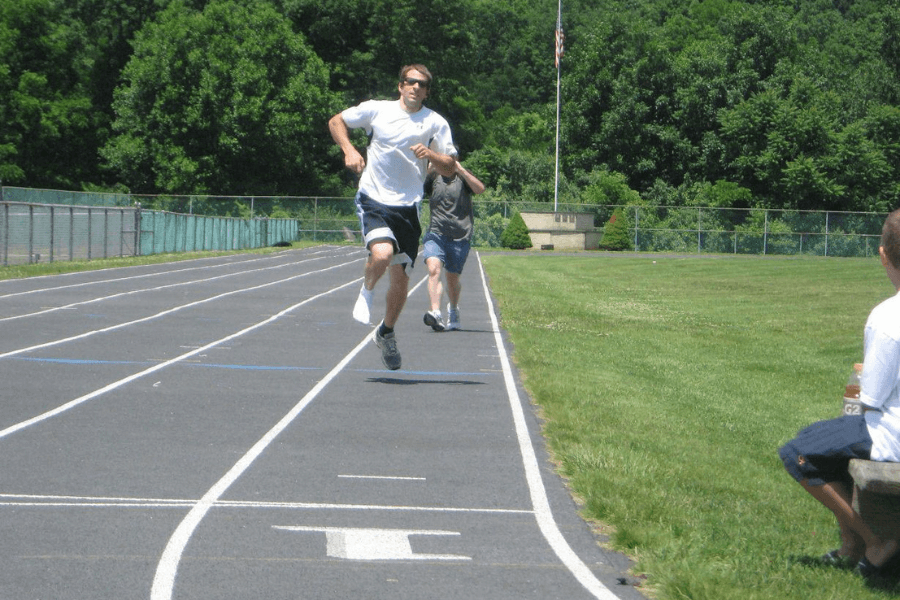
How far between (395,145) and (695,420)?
9.53 feet

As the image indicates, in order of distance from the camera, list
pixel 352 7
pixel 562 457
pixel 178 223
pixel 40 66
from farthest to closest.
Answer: pixel 352 7 < pixel 40 66 < pixel 178 223 < pixel 562 457

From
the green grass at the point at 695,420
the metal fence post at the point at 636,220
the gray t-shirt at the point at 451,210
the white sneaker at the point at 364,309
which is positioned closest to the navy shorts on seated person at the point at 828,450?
the green grass at the point at 695,420

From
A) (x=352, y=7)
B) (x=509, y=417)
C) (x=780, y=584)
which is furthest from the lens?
(x=352, y=7)

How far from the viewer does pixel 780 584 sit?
14.9 feet

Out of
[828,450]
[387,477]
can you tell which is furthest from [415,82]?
[828,450]

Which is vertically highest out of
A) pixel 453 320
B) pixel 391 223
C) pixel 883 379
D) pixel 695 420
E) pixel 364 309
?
pixel 391 223

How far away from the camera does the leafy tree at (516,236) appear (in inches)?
2384

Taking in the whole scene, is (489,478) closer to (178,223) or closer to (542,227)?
(178,223)

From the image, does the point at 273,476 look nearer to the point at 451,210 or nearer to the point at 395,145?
the point at 395,145

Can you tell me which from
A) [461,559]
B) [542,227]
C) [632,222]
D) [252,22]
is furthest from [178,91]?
[461,559]

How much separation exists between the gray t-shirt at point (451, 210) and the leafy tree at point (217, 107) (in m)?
52.9

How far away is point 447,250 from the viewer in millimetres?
14211

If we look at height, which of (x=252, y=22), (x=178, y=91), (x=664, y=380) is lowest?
(x=664, y=380)

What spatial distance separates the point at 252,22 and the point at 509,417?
212ft
